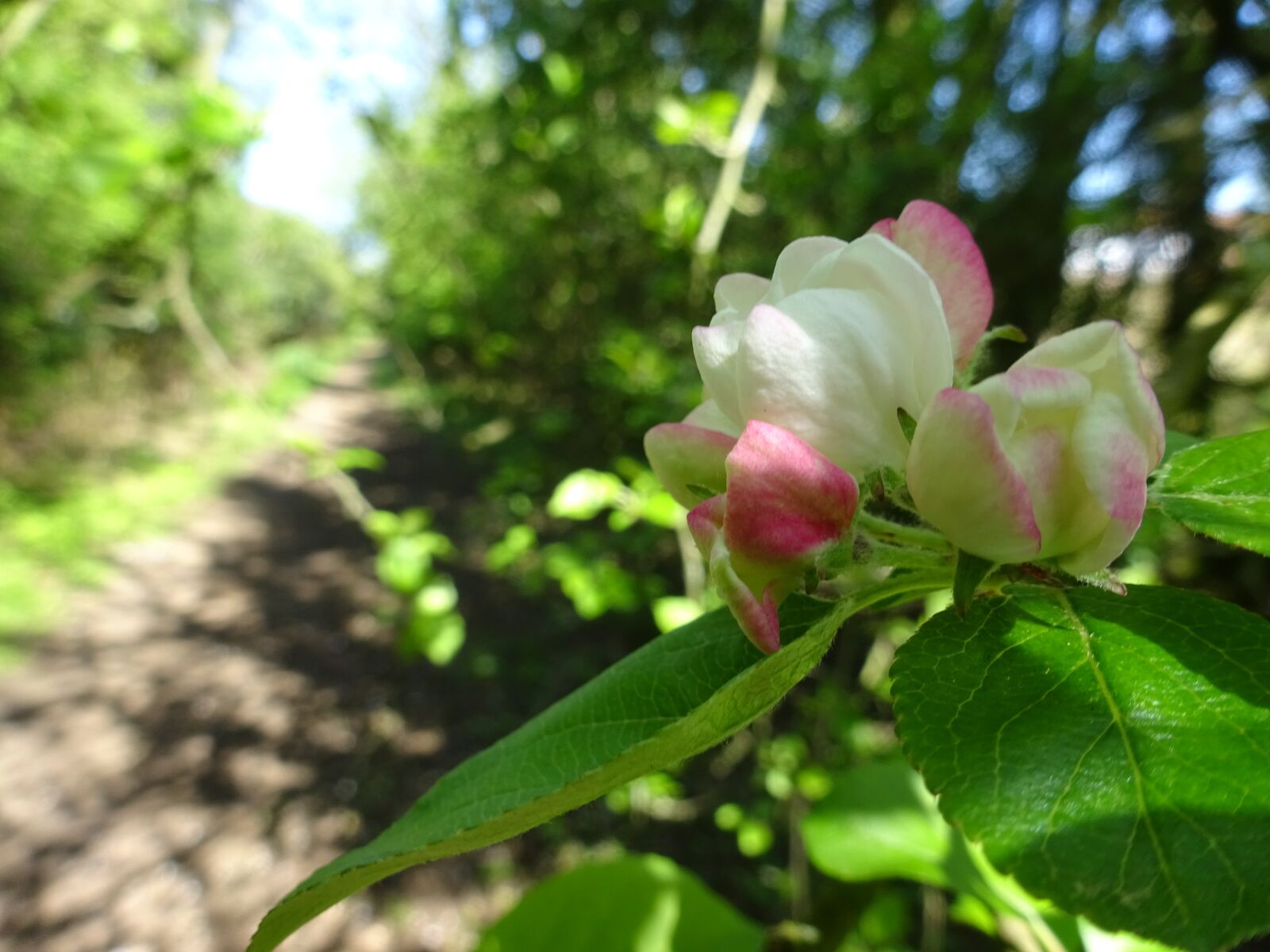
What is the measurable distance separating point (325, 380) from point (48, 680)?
13.4 m

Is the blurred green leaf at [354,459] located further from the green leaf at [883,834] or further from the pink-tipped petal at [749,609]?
the pink-tipped petal at [749,609]

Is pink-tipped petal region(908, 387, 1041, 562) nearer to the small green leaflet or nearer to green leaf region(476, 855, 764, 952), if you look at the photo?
→ the small green leaflet

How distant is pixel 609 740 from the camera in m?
0.44

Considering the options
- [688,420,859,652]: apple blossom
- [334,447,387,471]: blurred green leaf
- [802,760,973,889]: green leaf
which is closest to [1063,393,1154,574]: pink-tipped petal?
[688,420,859,652]: apple blossom

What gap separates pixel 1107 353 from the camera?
432 millimetres

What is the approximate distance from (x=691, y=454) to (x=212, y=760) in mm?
4712

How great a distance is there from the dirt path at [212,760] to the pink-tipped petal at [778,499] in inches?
133

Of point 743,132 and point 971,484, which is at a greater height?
point 743,132

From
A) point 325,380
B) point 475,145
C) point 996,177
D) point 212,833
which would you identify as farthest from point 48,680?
point 325,380

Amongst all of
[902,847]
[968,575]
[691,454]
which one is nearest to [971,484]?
[968,575]

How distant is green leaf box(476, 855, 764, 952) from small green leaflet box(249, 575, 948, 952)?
2.20 ft

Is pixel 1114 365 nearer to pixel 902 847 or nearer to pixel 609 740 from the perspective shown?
pixel 609 740

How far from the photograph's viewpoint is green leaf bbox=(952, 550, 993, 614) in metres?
0.41

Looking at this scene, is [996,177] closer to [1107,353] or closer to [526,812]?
[1107,353]
